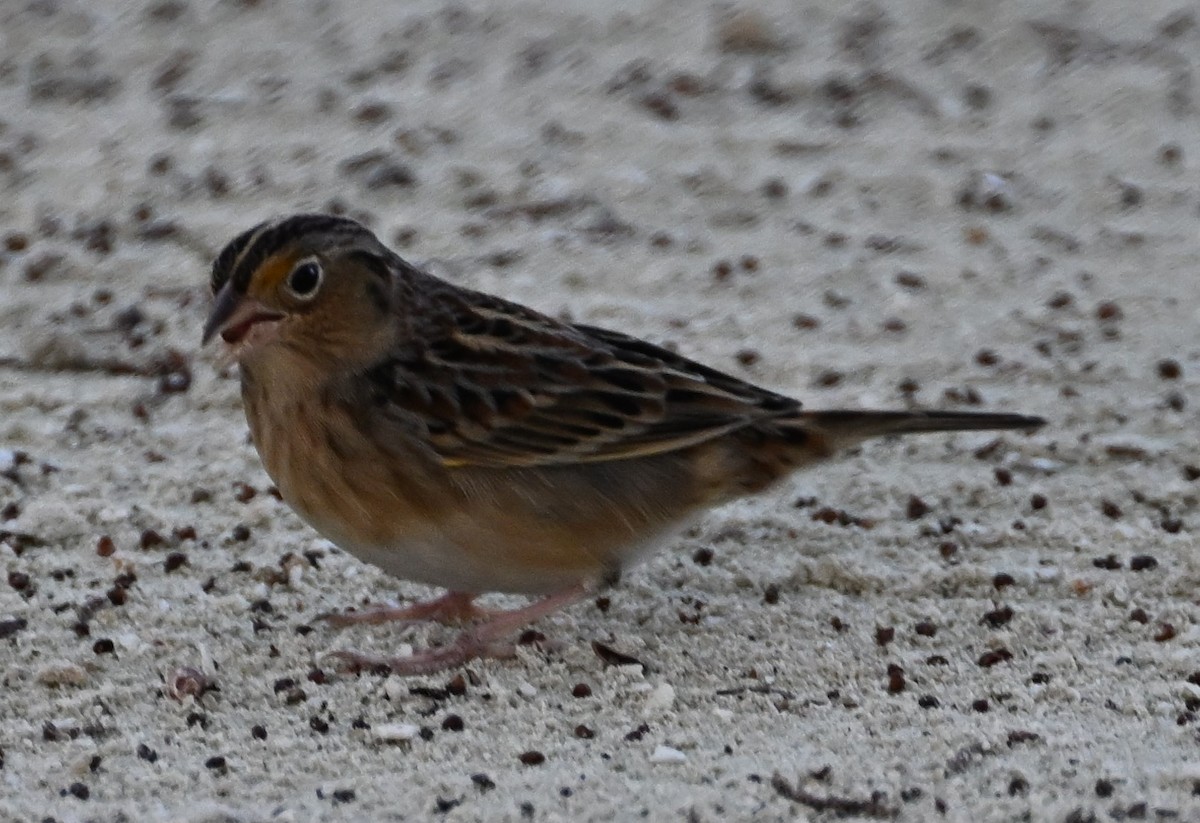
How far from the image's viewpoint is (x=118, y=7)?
29.6ft

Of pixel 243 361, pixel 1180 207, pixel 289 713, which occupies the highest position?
pixel 243 361

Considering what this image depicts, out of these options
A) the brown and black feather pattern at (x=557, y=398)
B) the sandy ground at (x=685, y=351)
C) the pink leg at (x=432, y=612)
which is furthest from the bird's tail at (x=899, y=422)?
the pink leg at (x=432, y=612)

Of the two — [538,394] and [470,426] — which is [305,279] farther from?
[538,394]

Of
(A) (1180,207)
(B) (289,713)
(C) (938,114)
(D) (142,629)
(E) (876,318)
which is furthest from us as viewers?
(C) (938,114)

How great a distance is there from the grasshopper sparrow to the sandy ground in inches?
11.5

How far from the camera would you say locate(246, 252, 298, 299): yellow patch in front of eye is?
181 inches

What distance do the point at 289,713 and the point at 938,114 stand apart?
464 cm

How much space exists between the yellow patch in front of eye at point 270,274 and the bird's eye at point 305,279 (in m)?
0.02

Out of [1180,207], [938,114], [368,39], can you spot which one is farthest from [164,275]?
[1180,207]

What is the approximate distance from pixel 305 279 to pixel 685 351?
222 cm

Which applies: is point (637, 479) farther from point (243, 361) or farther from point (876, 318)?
point (876, 318)

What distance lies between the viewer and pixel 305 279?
471 cm

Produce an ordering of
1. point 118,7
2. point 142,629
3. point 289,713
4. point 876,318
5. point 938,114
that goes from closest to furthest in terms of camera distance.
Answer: point 289,713 < point 142,629 < point 876,318 < point 938,114 < point 118,7

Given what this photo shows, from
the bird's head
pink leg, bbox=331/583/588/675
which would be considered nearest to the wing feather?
the bird's head
